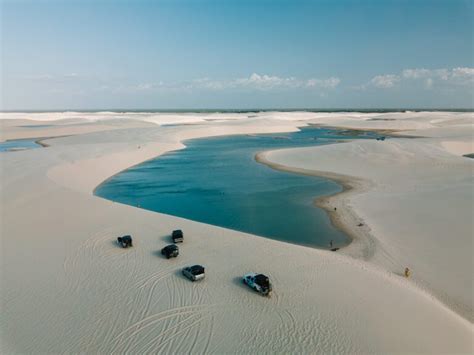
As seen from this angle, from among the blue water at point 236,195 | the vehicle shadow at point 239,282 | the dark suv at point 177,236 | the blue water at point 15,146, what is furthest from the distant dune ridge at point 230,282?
the blue water at point 15,146

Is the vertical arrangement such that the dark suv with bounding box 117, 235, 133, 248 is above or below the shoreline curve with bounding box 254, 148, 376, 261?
above

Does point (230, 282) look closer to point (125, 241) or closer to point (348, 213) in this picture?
point (125, 241)

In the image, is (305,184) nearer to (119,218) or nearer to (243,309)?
(119,218)

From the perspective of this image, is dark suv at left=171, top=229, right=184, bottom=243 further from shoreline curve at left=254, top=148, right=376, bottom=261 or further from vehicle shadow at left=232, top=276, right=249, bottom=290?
shoreline curve at left=254, top=148, right=376, bottom=261

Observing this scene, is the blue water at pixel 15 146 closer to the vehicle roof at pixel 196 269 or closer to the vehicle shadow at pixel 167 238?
the vehicle shadow at pixel 167 238

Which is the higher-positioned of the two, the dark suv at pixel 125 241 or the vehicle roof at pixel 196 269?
the vehicle roof at pixel 196 269

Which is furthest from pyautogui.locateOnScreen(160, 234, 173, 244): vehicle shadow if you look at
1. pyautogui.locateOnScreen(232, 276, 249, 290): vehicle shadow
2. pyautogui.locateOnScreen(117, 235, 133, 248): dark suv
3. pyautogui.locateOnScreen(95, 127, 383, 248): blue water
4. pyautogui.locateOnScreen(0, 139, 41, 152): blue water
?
pyautogui.locateOnScreen(0, 139, 41, 152): blue water
